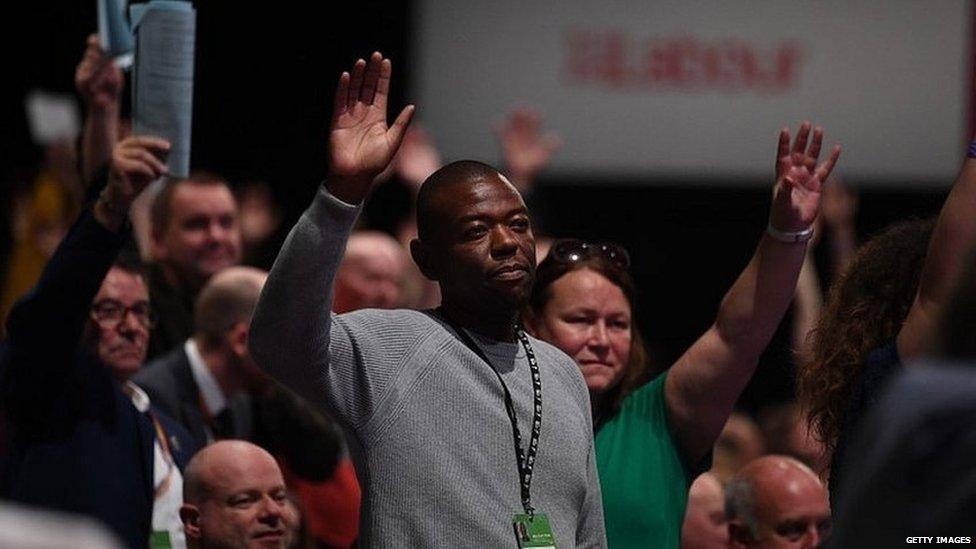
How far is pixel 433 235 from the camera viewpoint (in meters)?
2.73

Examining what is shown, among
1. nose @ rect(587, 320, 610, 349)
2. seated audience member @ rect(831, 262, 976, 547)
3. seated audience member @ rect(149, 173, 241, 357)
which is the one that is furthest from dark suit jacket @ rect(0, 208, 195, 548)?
seated audience member @ rect(831, 262, 976, 547)

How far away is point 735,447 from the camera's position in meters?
5.77

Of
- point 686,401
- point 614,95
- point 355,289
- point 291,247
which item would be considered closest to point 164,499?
point 686,401

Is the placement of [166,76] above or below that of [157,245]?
above

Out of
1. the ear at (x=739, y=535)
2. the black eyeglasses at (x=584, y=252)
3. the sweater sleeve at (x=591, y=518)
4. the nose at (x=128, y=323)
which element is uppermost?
the black eyeglasses at (x=584, y=252)

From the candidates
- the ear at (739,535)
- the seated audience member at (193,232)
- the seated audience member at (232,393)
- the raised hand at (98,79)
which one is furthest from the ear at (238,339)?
the ear at (739,535)

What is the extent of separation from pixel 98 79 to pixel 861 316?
74.9 inches

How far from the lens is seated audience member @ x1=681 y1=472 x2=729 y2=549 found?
4.12m

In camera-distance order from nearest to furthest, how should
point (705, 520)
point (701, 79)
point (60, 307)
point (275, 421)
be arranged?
point (60, 307), point (705, 520), point (275, 421), point (701, 79)

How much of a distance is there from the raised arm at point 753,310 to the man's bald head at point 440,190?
23.9 inches

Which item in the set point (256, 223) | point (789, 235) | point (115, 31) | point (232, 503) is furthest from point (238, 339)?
point (256, 223)

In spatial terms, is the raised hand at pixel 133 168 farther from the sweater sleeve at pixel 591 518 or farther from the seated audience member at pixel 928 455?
the seated audience member at pixel 928 455

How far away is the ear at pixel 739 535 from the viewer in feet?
12.7

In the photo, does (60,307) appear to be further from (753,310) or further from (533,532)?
(753,310)
